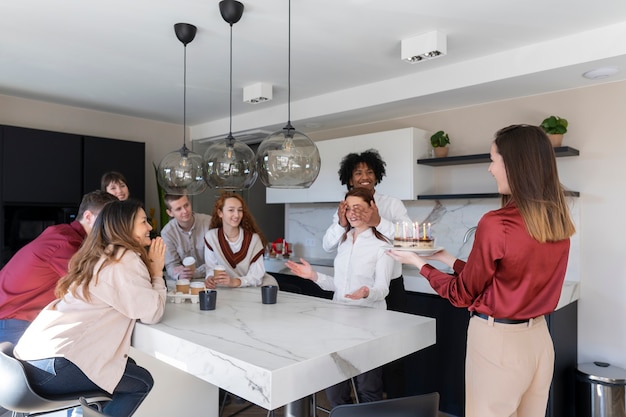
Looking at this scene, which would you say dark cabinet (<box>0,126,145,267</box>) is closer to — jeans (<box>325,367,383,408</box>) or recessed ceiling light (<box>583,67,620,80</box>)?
jeans (<box>325,367,383,408</box>)

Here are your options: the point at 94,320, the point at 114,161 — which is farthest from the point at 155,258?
the point at 114,161

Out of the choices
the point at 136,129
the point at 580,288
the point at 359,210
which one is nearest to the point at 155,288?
the point at 359,210

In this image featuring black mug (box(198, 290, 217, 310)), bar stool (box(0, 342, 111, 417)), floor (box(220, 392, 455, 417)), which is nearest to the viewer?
bar stool (box(0, 342, 111, 417))

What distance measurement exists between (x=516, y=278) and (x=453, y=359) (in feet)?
5.61

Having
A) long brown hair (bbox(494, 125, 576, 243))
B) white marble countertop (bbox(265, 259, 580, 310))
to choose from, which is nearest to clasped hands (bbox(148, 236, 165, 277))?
long brown hair (bbox(494, 125, 576, 243))

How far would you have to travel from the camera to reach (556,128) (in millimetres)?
2975

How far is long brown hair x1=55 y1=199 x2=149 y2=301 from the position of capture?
1.67m

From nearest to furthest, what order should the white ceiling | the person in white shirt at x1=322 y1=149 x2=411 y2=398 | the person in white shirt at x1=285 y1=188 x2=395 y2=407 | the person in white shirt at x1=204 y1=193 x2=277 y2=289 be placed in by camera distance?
the person in white shirt at x1=285 y1=188 x2=395 y2=407, the white ceiling, the person in white shirt at x1=322 y1=149 x2=411 y2=398, the person in white shirt at x1=204 y1=193 x2=277 y2=289

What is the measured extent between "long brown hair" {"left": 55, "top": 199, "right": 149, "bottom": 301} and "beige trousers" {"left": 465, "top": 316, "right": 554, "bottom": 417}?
125 cm

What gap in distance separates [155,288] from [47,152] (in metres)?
2.82

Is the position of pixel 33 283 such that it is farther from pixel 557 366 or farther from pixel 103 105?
Result: pixel 557 366

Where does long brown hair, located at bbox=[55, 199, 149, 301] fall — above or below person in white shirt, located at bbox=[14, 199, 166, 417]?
above

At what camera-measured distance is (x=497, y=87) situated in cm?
304

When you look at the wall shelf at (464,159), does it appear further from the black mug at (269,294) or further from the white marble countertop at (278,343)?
the black mug at (269,294)
